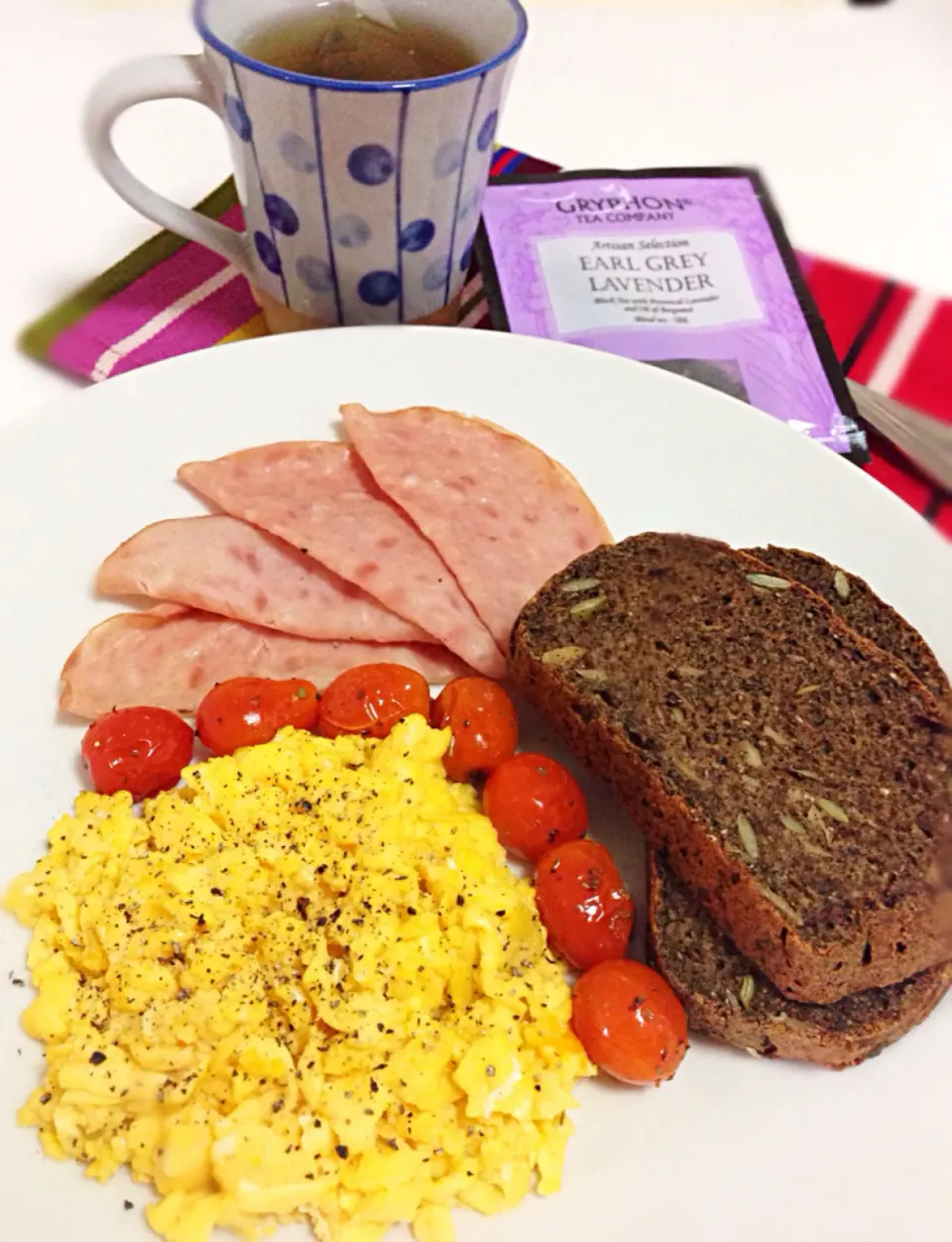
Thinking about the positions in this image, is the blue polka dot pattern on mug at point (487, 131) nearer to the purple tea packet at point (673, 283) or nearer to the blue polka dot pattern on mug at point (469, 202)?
the blue polka dot pattern on mug at point (469, 202)

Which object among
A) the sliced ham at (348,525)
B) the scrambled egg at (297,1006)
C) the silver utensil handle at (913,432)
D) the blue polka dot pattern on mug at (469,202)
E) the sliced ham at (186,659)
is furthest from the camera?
Answer: the silver utensil handle at (913,432)

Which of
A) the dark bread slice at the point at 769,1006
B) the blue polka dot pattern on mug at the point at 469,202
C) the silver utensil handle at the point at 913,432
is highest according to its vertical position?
the blue polka dot pattern on mug at the point at 469,202

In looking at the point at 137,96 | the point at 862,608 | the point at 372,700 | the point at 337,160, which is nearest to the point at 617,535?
the point at 862,608

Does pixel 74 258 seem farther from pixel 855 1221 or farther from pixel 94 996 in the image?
pixel 855 1221

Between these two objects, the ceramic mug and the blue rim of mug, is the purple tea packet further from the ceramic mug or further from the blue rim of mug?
the blue rim of mug

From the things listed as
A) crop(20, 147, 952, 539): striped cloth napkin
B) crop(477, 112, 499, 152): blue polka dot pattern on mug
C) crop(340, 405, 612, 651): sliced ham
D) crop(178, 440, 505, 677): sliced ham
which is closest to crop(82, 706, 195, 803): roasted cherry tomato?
crop(178, 440, 505, 677): sliced ham

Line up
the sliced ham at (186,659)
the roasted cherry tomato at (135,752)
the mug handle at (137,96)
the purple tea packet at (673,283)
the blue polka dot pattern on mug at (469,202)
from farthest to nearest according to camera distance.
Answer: the purple tea packet at (673,283)
the blue polka dot pattern on mug at (469,202)
the mug handle at (137,96)
the sliced ham at (186,659)
the roasted cherry tomato at (135,752)

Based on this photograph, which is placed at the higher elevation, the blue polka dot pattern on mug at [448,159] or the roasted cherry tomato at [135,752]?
the blue polka dot pattern on mug at [448,159]

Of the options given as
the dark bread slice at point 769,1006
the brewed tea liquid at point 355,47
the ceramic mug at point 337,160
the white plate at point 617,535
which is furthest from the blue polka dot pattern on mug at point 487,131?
the dark bread slice at point 769,1006

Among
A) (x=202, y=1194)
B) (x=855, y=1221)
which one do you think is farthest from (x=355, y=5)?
(x=855, y=1221)

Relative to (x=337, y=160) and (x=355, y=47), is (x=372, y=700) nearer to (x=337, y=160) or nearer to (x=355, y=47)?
(x=337, y=160)
